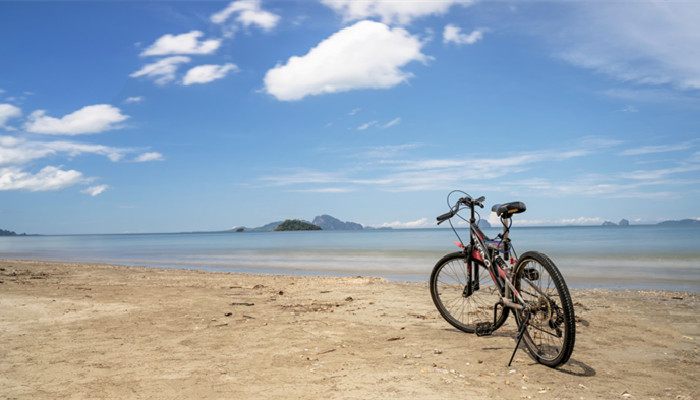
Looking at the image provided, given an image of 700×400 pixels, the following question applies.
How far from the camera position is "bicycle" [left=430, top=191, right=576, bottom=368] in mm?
3896

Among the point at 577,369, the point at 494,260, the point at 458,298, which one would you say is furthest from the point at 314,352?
the point at 458,298

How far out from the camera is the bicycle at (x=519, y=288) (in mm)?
3896

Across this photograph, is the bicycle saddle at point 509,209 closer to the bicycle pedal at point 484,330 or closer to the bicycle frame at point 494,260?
the bicycle frame at point 494,260

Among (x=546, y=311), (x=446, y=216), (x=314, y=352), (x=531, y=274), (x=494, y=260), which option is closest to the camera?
(x=546, y=311)

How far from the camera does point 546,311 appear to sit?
4059mm

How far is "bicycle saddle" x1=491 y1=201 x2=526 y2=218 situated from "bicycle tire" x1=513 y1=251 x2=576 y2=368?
53 centimetres

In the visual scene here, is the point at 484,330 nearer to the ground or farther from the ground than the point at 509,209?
nearer to the ground

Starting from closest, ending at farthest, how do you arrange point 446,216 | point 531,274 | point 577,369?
point 577,369, point 531,274, point 446,216

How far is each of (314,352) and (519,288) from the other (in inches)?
90.4

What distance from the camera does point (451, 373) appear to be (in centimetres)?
380

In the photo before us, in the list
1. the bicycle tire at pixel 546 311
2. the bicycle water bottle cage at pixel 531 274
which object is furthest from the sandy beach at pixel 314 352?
the bicycle water bottle cage at pixel 531 274

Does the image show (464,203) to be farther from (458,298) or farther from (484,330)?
(458,298)

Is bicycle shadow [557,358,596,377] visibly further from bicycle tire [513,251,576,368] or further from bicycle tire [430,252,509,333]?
bicycle tire [430,252,509,333]

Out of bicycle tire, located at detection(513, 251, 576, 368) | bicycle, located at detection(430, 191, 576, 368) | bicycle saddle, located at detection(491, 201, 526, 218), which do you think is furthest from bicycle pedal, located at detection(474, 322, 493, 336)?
bicycle saddle, located at detection(491, 201, 526, 218)
